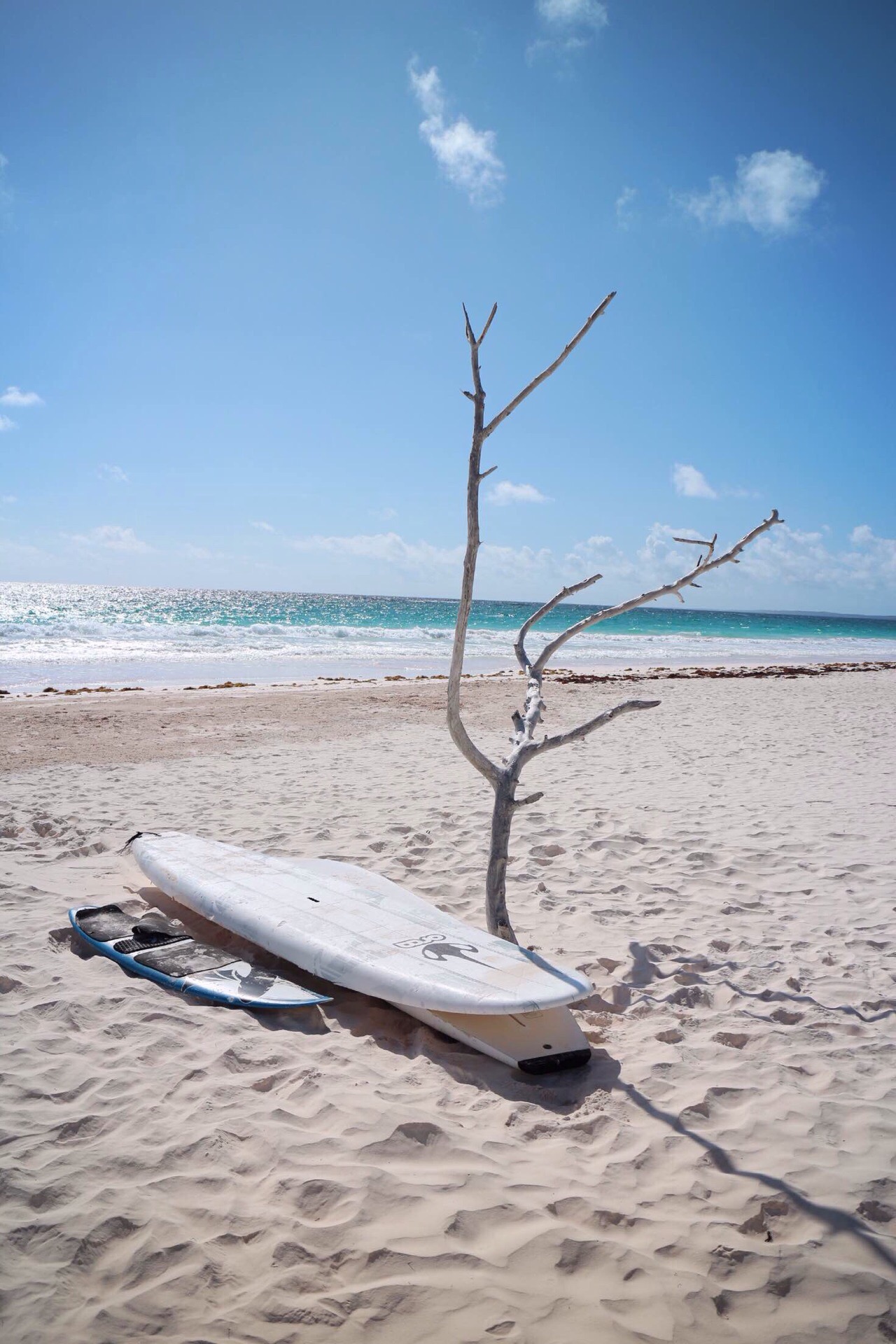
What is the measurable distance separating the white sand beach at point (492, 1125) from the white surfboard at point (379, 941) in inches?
6.3

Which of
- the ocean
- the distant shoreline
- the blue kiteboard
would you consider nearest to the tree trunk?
the blue kiteboard

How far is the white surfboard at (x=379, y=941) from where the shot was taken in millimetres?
2918

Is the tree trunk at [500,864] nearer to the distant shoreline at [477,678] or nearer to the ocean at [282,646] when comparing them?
the distant shoreline at [477,678]

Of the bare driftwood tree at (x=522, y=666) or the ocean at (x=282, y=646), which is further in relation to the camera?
the ocean at (x=282, y=646)

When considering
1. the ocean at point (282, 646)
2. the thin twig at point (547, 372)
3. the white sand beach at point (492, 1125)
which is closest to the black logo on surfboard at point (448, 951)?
the white sand beach at point (492, 1125)

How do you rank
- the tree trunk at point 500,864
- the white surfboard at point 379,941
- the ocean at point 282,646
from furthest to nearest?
the ocean at point 282,646 → the tree trunk at point 500,864 → the white surfboard at point 379,941

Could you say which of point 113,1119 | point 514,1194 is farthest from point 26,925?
point 514,1194

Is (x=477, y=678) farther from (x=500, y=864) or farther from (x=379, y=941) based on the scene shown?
(x=379, y=941)

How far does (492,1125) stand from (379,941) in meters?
1.06

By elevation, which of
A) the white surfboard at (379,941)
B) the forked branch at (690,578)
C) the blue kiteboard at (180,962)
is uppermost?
the forked branch at (690,578)

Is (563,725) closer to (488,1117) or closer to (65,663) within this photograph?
(488,1117)

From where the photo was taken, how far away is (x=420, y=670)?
2064 cm

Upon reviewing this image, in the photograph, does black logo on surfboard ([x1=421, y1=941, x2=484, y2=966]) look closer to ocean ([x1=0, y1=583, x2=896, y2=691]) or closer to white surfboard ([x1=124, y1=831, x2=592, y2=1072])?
white surfboard ([x1=124, y1=831, x2=592, y2=1072])

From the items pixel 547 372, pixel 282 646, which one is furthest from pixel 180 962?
pixel 282 646
